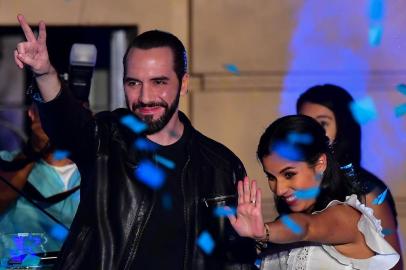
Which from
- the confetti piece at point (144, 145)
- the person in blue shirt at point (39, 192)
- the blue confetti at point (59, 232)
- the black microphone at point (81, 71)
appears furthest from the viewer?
the person in blue shirt at point (39, 192)

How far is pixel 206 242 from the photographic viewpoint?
167 inches

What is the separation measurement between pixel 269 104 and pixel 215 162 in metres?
2.65

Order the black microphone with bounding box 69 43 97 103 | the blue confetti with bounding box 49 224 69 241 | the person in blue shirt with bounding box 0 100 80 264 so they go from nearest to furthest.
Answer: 1. the black microphone with bounding box 69 43 97 103
2. the blue confetti with bounding box 49 224 69 241
3. the person in blue shirt with bounding box 0 100 80 264

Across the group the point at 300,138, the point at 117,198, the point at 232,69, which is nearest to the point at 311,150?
the point at 300,138

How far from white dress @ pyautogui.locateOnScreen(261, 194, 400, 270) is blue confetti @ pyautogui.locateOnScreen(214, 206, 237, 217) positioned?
0.29 meters

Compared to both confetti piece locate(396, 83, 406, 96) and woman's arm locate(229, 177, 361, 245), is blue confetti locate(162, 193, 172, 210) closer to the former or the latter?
woman's arm locate(229, 177, 361, 245)

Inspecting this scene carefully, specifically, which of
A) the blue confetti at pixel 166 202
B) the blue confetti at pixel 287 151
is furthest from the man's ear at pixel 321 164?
the blue confetti at pixel 166 202

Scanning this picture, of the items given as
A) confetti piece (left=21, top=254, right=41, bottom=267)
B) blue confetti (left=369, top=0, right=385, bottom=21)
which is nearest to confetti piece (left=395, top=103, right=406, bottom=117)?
blue confetti (left=369, top=0, right=385, bottom=21)

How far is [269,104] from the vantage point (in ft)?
23.1

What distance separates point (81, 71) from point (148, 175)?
98 centimetres

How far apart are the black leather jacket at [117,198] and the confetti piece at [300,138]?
0.38m

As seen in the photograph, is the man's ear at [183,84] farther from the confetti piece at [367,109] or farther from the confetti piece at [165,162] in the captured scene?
the confetti piece at [367,109]

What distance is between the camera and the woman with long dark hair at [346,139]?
5.05 meters

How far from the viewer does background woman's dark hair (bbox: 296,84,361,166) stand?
5172 mm
